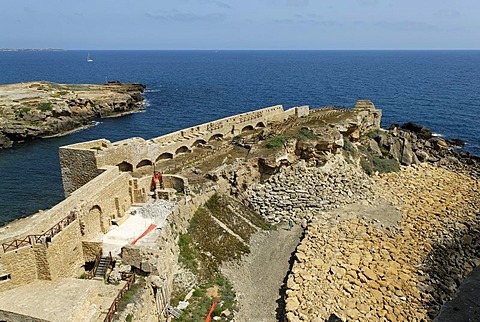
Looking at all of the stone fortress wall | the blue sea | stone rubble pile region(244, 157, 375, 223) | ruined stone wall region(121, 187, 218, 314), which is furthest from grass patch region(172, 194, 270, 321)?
A: the blue sea

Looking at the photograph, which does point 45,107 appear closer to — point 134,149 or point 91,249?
point 134,149

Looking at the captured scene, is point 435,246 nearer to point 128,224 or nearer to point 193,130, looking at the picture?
point 128,224

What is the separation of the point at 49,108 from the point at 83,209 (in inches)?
2005

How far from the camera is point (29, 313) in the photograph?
15.4m

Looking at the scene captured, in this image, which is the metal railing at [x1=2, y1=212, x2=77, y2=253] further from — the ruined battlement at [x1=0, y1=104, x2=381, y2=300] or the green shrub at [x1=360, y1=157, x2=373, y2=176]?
the green shrub at [x1=360, y1=157, x2=373, y2=176]

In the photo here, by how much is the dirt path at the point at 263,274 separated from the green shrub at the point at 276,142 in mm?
7652

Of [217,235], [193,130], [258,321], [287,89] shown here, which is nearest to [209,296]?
[258,321]

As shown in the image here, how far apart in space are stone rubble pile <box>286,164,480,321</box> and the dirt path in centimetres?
110

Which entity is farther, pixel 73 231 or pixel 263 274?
pixel 263 274

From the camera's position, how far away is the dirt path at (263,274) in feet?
72.2

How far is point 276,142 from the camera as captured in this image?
35031 millimetres

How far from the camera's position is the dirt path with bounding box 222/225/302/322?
72.2ft

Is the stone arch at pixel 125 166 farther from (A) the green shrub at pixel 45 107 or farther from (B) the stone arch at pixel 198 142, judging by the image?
(A) the green shrub at pixel 45 107

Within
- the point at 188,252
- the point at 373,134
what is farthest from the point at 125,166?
the point at 373,134
